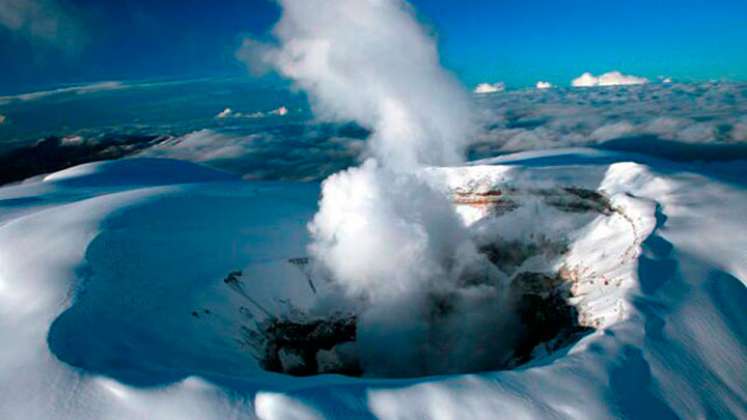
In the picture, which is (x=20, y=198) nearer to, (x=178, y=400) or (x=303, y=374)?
(x=303, y=374)

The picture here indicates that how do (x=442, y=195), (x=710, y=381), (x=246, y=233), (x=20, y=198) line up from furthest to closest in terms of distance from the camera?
(x=20, y=198)
(x=442, y=195)
(x=246, y=233)
(x=710, y=381)

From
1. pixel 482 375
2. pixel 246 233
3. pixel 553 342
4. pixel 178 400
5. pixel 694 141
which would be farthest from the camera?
pixel 694 141

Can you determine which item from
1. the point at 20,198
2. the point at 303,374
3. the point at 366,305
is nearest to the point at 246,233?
the point at 366,305

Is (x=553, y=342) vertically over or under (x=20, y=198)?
under

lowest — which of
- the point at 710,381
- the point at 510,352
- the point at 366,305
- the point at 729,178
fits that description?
the point at 510,352

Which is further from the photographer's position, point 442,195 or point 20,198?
point 20,198

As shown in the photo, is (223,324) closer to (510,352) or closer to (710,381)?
(510,352)
